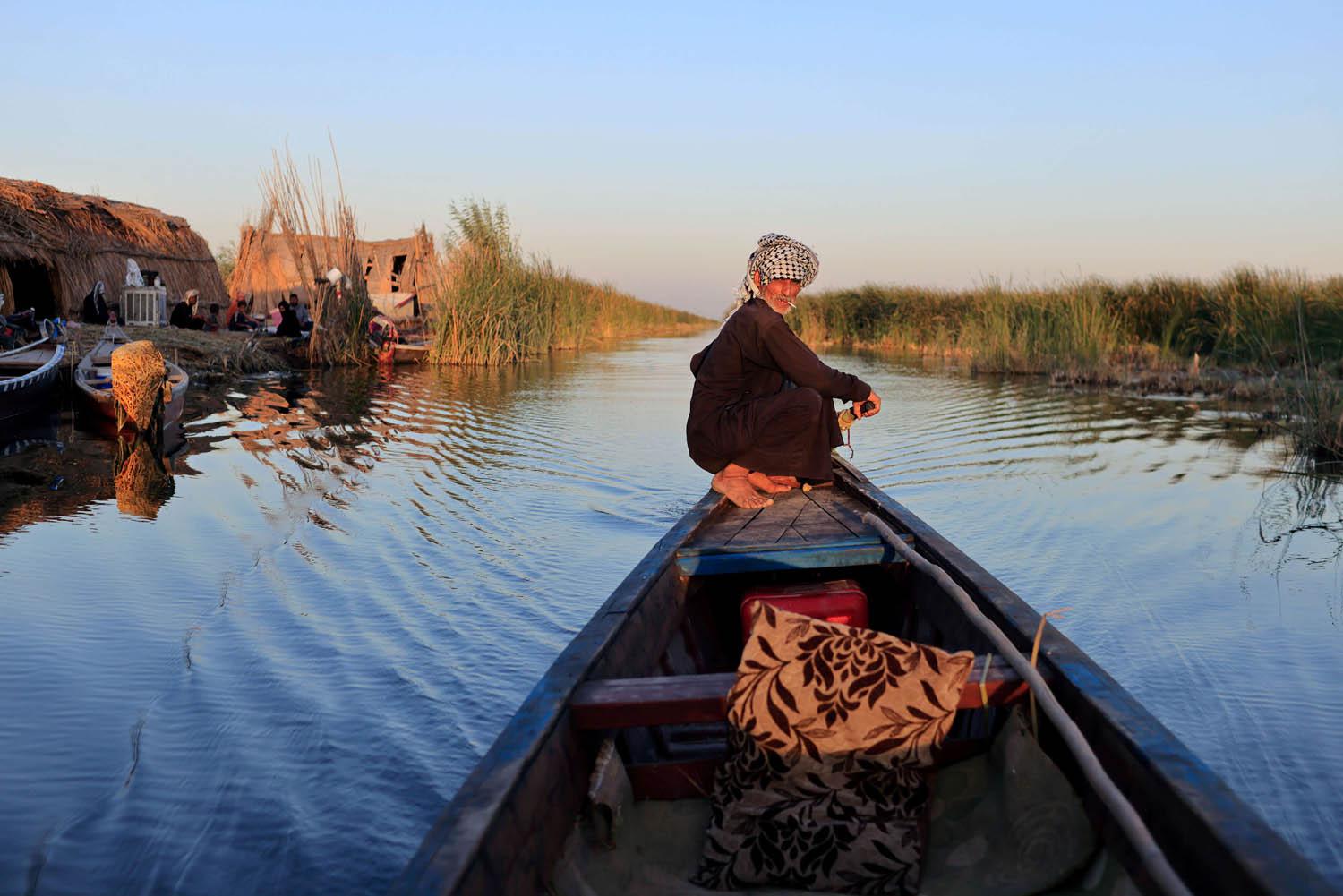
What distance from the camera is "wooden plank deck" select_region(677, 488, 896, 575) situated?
156 inches

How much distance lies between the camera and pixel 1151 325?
2098 centimetres

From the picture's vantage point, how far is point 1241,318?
1563cm

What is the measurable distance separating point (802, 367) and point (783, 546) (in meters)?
1.11

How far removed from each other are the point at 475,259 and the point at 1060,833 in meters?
20.8

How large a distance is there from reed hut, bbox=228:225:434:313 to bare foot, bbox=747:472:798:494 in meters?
23.9

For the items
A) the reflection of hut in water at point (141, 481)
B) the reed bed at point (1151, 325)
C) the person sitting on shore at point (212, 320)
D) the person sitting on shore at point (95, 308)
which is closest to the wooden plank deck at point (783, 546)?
the reflection of hut in water at point (141, 481)

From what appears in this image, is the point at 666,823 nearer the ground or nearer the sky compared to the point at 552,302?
nearer the ground

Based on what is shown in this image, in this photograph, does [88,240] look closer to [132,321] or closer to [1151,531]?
[132,321]

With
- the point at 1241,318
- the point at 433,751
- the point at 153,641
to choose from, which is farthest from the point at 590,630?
the point at 1241,318

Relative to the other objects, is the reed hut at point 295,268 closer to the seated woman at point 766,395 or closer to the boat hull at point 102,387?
the boat hull at point 102,387

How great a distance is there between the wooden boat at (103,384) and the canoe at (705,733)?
856 cm

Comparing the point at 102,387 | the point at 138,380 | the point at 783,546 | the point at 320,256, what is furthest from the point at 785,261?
the point at 320,256

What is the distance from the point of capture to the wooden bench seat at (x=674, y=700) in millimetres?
2254

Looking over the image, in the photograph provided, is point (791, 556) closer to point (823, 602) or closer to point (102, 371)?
point (823, 602)
